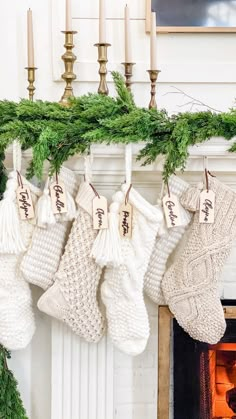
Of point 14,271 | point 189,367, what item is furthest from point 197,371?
point 14,271

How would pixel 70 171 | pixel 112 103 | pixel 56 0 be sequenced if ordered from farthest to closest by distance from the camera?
1. pixel 56 0
2. pixel 70 171
3. pixel 112 103

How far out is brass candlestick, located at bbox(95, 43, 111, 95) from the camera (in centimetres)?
A: 158

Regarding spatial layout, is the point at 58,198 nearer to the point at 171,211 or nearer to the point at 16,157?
the point at 16,157

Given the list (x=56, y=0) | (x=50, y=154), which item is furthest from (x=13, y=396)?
(x=56, y=0)

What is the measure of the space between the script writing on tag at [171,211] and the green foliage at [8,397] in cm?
56

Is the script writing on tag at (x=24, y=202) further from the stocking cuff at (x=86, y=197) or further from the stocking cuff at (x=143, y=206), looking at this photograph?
the stocking cuff at (x=143, y=206)

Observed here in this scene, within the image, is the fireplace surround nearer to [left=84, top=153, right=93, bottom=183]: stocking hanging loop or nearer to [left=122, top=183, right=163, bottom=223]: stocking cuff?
[left=122, top=183, right=163, bottom=223]: stocking cuff

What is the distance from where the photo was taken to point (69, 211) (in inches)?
61.7

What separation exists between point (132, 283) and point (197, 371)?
363 mm

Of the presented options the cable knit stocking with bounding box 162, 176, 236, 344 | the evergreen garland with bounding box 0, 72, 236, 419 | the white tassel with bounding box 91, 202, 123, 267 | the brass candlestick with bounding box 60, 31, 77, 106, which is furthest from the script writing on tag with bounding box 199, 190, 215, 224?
the brass candlestick with bounding box 60, 31, 77, 106

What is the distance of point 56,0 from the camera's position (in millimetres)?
1720

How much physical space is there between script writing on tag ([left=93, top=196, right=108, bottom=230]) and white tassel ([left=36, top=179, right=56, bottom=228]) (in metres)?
0.10

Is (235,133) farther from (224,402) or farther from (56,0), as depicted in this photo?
(224,402)

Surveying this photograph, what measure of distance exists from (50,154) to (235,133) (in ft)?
1.48
